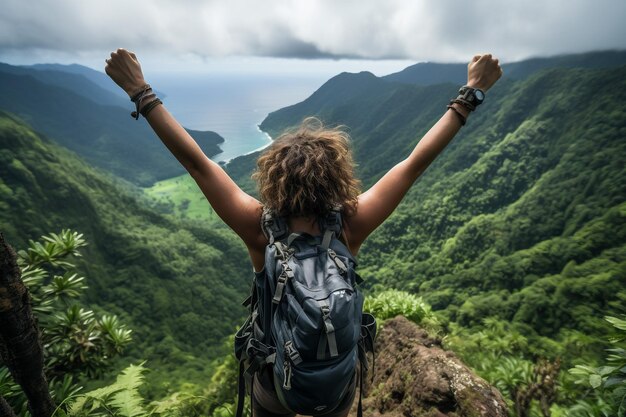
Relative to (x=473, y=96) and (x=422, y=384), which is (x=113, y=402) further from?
(x=473, y=96)

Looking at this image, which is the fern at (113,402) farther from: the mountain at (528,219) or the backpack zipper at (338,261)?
the mountain at (528,219)

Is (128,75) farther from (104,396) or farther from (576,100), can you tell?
(576,100)

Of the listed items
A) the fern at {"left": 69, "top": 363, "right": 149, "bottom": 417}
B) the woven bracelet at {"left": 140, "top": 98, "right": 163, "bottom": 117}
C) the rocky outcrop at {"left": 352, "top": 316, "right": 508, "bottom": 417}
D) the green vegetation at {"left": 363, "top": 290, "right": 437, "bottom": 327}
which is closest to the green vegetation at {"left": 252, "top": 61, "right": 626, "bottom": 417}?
the green vegetation at {"left": 363, "top": 290, "right": 437, "bottom": 327}

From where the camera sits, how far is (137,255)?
63781mm

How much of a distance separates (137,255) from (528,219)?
61.6m

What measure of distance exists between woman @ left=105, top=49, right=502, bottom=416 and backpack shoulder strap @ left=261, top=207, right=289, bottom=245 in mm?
33

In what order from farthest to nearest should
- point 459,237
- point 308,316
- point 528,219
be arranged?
point 459,237 < point 528,219 < point 308,316

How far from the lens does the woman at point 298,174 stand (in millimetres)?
1492

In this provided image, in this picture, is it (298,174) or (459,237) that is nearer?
(298,174)

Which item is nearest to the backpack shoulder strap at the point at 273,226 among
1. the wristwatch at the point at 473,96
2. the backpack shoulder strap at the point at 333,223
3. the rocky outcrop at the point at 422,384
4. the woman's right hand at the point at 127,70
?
the backpack shoulder strap at the point at 333,223

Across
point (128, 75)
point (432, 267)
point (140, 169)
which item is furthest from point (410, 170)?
point (140, 169)

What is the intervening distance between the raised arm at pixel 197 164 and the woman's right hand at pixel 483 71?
120 cm

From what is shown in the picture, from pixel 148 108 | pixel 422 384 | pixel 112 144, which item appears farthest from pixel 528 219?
pixel 112 144

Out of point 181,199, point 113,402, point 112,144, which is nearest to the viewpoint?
point 113,402
